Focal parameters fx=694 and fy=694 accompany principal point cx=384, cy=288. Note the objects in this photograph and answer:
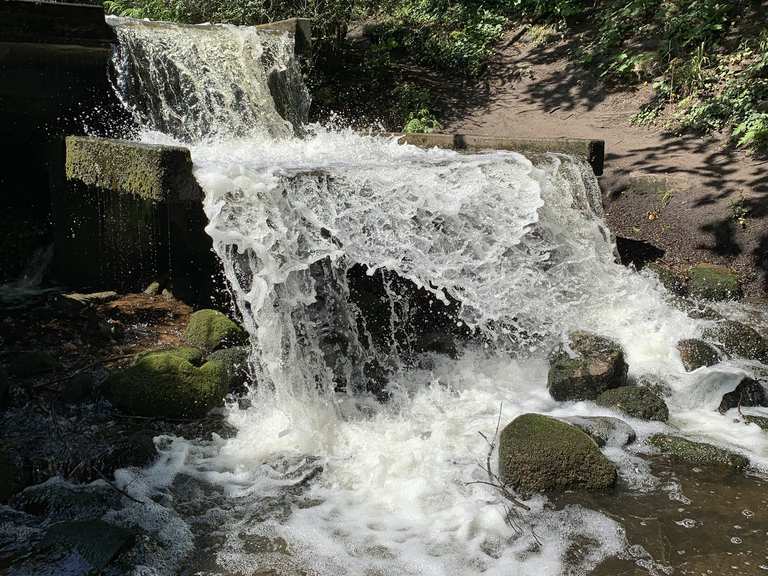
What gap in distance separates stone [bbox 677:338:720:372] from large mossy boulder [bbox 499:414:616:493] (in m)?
2.15

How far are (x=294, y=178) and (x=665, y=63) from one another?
800cm

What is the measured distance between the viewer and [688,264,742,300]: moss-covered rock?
292 inches

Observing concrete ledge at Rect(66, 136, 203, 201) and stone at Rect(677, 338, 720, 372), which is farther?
stone at Rect(677, 338, 720, 372)

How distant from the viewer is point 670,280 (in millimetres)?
7586

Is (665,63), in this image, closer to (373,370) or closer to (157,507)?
(373,370)

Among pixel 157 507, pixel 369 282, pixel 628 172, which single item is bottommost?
pixel 157 507

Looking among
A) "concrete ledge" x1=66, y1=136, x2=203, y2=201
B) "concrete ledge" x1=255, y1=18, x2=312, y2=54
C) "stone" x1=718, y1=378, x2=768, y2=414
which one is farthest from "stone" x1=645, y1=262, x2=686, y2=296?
"concrete ledge" x1=255, y1=18, x2=312, y2=54

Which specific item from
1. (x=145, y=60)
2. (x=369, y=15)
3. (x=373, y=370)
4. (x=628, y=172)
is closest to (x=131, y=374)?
(x=373, y=370)

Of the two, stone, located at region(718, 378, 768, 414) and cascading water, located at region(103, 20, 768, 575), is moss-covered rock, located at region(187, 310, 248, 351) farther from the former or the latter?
stone, located at region(718, 378, 768, 414)

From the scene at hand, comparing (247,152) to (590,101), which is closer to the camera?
(247,152)

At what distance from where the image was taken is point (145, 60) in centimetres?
771

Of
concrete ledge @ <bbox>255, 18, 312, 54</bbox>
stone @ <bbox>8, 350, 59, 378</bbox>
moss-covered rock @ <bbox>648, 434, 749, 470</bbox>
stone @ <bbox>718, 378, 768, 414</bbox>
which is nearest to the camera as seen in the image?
moss-covered rock @ <bbox>648, 434, 749, 470</bbox>

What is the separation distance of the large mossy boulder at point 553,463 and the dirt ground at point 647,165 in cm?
452

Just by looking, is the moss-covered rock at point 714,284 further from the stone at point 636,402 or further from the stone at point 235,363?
the stone at point 235,363
